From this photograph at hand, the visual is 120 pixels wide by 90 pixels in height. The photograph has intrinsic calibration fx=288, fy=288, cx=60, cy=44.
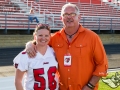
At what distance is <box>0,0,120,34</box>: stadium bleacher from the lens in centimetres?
1620

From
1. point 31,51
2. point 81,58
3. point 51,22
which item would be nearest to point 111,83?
point 81,58

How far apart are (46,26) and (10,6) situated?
16677 millimetres

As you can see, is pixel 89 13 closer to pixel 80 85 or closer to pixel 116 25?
pixel 116 25

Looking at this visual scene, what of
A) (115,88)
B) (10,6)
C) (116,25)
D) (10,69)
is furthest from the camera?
(116,25)

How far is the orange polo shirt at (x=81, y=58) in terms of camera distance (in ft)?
9.88

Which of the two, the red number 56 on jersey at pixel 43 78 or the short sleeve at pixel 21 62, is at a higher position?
the short sleeve at pixel 21 62

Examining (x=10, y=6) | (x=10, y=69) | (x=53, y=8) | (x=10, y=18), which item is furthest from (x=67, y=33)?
(x=53, y=8)

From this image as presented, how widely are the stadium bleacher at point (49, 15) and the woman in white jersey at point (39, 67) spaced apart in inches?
489

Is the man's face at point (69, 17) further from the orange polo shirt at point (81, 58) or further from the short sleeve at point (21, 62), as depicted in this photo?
the short sleeve at point (21, 62)

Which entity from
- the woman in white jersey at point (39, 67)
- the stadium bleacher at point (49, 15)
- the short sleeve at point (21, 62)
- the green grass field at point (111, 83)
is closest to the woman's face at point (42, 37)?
the woman in white jersey at point (39, 67)

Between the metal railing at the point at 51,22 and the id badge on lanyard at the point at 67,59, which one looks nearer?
the id badge on lanyard at the point at 67,59

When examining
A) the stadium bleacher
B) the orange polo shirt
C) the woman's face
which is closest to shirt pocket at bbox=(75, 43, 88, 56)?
the orange polo shirt

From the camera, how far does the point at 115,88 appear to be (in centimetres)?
586

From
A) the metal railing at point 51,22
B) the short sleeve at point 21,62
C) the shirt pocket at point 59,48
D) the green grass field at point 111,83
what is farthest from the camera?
the metal railing at point 51,22
